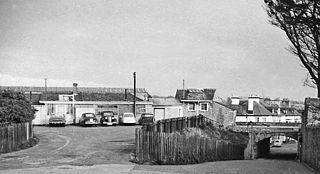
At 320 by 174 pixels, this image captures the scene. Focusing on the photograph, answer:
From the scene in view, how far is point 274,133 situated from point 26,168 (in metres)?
26.3

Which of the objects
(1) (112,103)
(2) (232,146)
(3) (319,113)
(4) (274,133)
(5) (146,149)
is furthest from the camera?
(1) (112,103)

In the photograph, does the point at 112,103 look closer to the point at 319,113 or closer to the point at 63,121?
the point at 63,121

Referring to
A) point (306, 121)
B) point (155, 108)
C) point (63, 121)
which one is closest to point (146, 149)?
point (306, 121)

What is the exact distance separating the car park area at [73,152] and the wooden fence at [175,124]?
219 cm

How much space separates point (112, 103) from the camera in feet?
180

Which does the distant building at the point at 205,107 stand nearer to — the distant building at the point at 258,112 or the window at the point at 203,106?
the window at the point at 203,106

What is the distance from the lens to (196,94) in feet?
213

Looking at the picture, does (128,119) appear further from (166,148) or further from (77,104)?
(166,148)

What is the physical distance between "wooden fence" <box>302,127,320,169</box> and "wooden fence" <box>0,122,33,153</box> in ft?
59.2

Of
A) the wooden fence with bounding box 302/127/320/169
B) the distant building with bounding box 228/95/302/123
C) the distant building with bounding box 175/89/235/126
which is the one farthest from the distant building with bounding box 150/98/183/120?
the wooden fence with bounding box 302/127/320/169

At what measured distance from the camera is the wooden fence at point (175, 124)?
2712 centimetres

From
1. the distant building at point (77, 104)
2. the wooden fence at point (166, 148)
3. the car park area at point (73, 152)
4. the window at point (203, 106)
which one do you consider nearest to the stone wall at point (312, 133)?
the wooden fence at point (166, 148)

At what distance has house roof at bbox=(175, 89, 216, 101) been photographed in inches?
2525

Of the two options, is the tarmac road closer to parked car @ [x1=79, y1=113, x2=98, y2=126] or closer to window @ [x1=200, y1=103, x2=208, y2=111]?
parked car @ [x1=79, y1=113, x2=98, y2=126]
